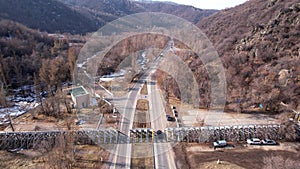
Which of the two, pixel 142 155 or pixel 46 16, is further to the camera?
pixel 46 16

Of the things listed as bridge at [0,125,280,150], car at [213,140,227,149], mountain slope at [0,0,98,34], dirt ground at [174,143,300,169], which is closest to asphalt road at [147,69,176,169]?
dirt ground at [174,143,300,169]

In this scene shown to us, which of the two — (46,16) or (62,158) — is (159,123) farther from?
(46,16)

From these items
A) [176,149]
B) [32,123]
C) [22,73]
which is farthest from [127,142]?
[22,73]

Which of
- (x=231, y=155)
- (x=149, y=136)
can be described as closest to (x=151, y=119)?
(x=149, y=136)

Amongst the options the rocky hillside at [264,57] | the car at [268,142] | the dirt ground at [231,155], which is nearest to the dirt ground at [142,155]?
the dirt ground at [231,155]

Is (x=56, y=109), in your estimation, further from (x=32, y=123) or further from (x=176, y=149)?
(x=176, y=149)

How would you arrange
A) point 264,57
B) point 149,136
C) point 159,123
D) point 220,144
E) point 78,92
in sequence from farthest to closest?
point 264,57, point 78,92, point 159,123, point 149,136, point 220,144
